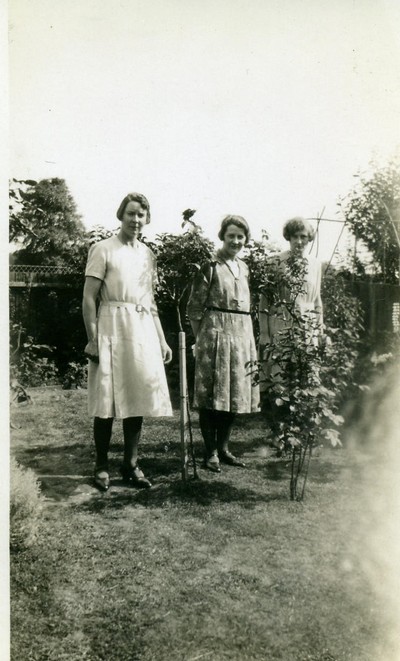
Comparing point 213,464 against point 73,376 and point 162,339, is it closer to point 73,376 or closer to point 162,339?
point 162,339

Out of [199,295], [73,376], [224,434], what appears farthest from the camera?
[73,376]

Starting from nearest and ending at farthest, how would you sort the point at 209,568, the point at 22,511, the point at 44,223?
1. the point at 209,568
2. the point at 22,511
3. the point at 44,223

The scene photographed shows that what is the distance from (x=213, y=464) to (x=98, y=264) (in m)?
1.47

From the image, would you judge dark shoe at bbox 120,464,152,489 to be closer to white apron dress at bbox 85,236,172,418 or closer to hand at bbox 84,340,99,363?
white apron dress at bbox 85,236,172,418

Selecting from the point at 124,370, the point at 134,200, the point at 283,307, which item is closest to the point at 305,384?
the point at 283,307

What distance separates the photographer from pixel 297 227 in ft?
10.4

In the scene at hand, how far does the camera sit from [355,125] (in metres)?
2.58

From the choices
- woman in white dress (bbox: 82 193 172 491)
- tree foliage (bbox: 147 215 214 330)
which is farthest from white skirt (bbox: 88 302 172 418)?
tree foliage (bbox: 147 215 214 330)

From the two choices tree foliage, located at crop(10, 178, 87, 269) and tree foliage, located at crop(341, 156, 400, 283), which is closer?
tree foliage, located at crop(10, 178, 87, 269)

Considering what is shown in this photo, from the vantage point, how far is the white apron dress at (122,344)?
9.15 ft

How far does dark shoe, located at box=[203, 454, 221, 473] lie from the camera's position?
3.17 meters

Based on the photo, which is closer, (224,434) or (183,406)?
(183,406)

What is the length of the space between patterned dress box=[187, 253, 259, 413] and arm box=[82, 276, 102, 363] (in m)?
0.72

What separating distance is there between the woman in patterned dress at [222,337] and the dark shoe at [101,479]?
70cm
